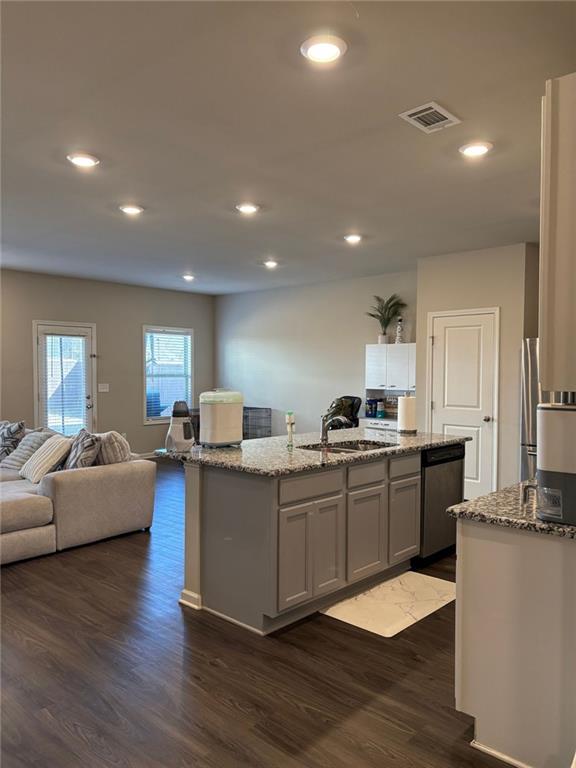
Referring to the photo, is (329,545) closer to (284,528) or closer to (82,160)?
(284,528)

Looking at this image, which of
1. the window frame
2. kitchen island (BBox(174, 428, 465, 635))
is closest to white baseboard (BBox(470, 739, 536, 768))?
kitchen island (BBox(174, 428, 465, 635))

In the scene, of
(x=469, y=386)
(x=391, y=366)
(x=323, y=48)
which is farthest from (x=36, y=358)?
(x=323, y=48)

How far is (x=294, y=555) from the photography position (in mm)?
3105

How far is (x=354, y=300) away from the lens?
7.91 metres

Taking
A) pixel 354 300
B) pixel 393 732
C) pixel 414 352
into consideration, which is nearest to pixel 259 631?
pixel 393 732

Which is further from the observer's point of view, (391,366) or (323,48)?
(391,366)

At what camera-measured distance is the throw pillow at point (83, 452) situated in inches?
184

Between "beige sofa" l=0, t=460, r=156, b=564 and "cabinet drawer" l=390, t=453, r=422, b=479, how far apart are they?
226 cm

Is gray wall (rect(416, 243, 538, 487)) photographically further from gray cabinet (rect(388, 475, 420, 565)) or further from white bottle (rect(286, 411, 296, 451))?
white bottle (rect(286, 411, 296, 451))

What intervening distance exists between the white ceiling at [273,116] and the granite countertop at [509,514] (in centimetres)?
179

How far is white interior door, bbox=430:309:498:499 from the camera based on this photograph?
581 centimetres

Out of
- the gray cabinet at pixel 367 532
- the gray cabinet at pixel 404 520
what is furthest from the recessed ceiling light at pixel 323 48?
the gray cabinet at pixel 404 520

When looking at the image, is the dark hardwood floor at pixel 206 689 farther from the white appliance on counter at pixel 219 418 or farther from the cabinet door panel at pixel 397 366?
the cabinet door panel at pixel 397 366

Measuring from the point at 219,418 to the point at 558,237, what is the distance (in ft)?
7.52
